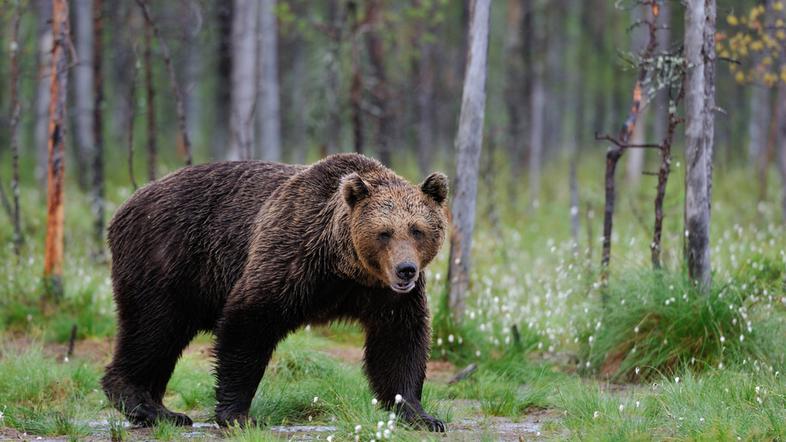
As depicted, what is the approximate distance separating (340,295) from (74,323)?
3974 millimetres

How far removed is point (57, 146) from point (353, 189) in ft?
17.0

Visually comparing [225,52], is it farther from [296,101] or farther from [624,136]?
[296,101]

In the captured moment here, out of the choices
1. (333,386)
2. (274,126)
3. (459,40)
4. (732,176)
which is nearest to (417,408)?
(333,386)

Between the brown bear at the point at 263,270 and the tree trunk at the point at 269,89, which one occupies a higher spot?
the tree trunk at the point at 269,89

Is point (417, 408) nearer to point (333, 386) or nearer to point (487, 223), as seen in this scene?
point (333, 386)

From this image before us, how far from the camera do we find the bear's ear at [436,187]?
18.8ft

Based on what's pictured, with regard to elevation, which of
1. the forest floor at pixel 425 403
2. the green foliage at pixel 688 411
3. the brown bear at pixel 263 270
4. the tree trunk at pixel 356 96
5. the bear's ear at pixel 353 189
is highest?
the tree trunk at pixel 356 96

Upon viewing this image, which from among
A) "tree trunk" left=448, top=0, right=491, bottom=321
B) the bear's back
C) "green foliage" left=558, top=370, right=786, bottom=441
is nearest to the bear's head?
the bear's back

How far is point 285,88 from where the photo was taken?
32.6 m

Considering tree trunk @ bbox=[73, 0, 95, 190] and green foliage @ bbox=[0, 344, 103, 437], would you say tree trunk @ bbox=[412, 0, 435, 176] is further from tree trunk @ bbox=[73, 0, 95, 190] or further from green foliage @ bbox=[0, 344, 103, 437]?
green foliage @ bbox=[0, 344, 103, 437]

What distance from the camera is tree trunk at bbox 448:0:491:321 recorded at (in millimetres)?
8750

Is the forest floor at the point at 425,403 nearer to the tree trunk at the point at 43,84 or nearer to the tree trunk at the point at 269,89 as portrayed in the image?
the tree trunk at the point at 269,89

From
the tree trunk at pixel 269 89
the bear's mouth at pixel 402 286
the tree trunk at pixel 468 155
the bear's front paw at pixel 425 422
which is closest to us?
the bear's mouth at pixel 402 286

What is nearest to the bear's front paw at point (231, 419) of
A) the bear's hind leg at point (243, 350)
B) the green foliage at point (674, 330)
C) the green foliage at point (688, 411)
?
the bear's hind leg at point (243, 350)
